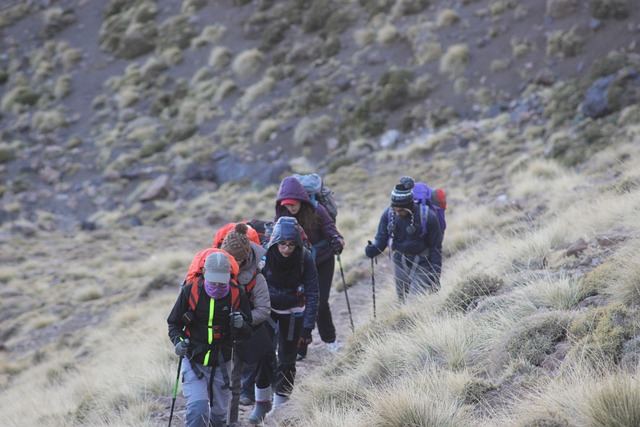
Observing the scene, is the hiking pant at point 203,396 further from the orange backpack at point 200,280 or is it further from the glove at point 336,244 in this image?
the glove at point 336,244

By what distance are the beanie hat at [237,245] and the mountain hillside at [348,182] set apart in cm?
122

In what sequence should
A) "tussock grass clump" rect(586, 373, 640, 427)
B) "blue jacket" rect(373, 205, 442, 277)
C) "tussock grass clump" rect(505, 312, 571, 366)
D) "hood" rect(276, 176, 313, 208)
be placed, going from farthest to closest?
"blue jacket" rect(373, 205, 442, 277) → "hood" rect(276, 176, 313, 208) → "tussock grass clump" rect(505, 312, 571, 366) → "tussock grass clump" rect(586, 373, 640, 427)

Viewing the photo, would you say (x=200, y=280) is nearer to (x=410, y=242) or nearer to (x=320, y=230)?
(x=320, y=230)

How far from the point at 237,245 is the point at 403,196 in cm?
202

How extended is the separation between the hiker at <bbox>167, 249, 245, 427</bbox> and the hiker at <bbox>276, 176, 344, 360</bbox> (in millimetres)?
1144

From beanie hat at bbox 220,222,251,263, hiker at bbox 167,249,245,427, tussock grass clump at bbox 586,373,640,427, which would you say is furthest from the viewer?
beanie hat at bbox 220,222,251,263

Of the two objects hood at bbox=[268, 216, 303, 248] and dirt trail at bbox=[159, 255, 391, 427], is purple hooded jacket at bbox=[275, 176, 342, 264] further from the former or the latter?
dirt trail at bbox=[159, 255, 391, 427]

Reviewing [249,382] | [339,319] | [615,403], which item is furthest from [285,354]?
[615,403]

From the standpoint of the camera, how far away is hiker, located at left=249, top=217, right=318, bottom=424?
5.56 m

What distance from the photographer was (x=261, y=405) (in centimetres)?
564

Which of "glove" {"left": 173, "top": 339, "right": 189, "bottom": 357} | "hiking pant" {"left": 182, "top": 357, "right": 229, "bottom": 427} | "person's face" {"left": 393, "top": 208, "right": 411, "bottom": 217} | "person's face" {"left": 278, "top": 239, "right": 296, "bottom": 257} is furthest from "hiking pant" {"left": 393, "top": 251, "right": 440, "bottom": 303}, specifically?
"glove" {"left": 173, "top": 339, "right": 189, "bottom": 357}

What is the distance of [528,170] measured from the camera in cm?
1436

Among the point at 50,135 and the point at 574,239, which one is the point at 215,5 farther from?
the point at 574,239

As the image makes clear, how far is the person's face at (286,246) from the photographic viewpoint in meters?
5.49
